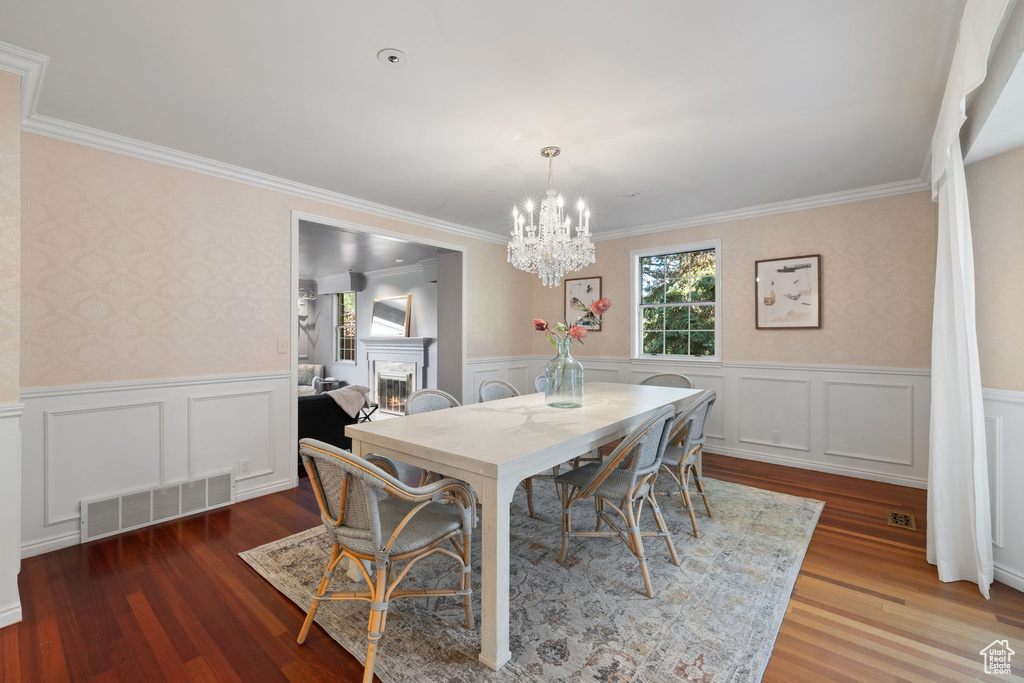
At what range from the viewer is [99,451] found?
2863 mm

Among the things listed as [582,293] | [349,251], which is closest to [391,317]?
[349,251]

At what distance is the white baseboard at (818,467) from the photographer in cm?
381

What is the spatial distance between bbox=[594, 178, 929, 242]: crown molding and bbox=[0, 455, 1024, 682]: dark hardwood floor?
2727mm

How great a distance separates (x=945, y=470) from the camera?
246cm

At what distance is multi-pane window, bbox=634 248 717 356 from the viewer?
493 cm

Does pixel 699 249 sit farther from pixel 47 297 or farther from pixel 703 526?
pixel 47 297

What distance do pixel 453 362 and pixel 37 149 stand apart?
371cm

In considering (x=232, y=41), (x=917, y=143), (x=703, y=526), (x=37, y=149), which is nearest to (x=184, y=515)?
(x=37, y=149)

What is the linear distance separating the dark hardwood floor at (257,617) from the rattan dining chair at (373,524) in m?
0.30

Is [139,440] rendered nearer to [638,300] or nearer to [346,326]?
[638,300]

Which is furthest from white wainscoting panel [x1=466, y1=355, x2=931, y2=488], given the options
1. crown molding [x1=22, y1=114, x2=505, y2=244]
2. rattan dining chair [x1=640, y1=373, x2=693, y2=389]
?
crown molding [x1=22, y1=114, x2=505, y2=244]

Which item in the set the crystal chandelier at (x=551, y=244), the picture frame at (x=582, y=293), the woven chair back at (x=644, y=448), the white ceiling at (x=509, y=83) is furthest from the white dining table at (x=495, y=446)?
the picture frame at (x=582, y=293)

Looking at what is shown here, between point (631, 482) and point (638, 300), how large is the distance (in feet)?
11.5

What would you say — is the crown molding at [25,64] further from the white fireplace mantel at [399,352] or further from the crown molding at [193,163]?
the white fireplace mantel at [399,352]
